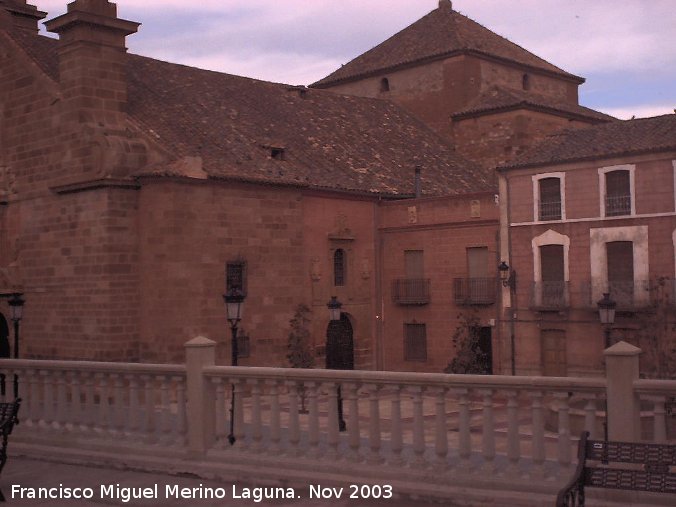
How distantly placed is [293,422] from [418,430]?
58.5 inches

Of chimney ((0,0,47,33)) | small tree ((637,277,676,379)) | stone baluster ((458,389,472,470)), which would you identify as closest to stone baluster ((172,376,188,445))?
stone baluster ((458,389,472,470))

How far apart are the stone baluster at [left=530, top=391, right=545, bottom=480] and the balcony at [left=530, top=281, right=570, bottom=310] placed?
1740 cm

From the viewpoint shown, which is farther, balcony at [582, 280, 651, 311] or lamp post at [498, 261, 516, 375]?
lamp post at [498, 261, 516, 375]

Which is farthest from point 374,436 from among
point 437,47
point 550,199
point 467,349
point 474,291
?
point 437,47

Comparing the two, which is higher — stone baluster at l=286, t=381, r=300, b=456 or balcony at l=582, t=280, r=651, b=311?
balcony at l=582, t=280, r=651, b=311

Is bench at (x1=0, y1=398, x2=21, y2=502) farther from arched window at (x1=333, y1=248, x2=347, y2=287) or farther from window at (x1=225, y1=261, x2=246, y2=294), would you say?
arched window at (x1=333, y1=248, x2=347, y2=287)

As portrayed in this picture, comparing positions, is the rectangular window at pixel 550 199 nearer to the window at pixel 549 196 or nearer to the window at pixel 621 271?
the window at pixel 549 196

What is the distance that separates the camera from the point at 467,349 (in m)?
25.3

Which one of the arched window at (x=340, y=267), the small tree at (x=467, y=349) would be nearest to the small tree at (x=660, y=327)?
the small tree at (x=467, y=349)

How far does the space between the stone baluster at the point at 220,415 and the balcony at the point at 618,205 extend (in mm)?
17218

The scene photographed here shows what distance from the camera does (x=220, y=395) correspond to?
30.8 ft

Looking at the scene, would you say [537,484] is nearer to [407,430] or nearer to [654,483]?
[654,483]

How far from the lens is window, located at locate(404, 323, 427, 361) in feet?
92.4

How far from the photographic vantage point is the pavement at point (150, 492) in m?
8.09
